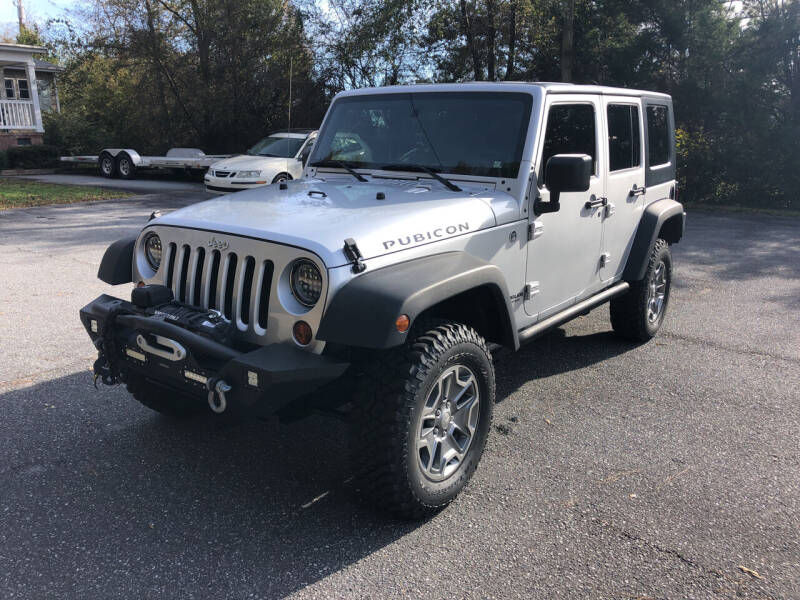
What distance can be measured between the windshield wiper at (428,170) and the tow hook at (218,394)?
176 centimetres

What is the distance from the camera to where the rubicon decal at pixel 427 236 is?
10.1 ft

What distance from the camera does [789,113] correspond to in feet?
47.0

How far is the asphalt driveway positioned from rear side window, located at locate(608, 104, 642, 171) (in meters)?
1.49

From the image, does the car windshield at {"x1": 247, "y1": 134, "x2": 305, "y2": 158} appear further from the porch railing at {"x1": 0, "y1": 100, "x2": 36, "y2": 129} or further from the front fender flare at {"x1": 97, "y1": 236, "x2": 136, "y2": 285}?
the porch railing at {"x1": 0, "y1": 100, "x2": 36, "y2": 129}

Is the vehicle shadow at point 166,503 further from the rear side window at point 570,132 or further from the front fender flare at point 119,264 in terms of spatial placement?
the rear side window at point 570,132

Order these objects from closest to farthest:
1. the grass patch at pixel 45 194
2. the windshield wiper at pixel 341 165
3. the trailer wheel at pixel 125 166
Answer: the windshield wiper at pixel 341 165, the grass patch at pixel 45 194, the trailer wheel at pixel 125 166

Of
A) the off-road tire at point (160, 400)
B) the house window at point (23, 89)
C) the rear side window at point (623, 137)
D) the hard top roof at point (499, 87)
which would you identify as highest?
the house window at point (23, 89)

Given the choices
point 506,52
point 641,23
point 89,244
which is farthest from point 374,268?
point 506,52

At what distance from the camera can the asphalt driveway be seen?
2.69 m

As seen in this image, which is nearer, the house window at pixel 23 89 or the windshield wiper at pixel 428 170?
the windshield wiper at pixel 428 170

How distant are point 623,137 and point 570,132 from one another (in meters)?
0.91

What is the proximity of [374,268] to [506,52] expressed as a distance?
17891 millimetres

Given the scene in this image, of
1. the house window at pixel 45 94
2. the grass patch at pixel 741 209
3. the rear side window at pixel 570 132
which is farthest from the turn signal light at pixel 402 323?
the house window at pixel 45 94

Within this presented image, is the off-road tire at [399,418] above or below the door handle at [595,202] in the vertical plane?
below
